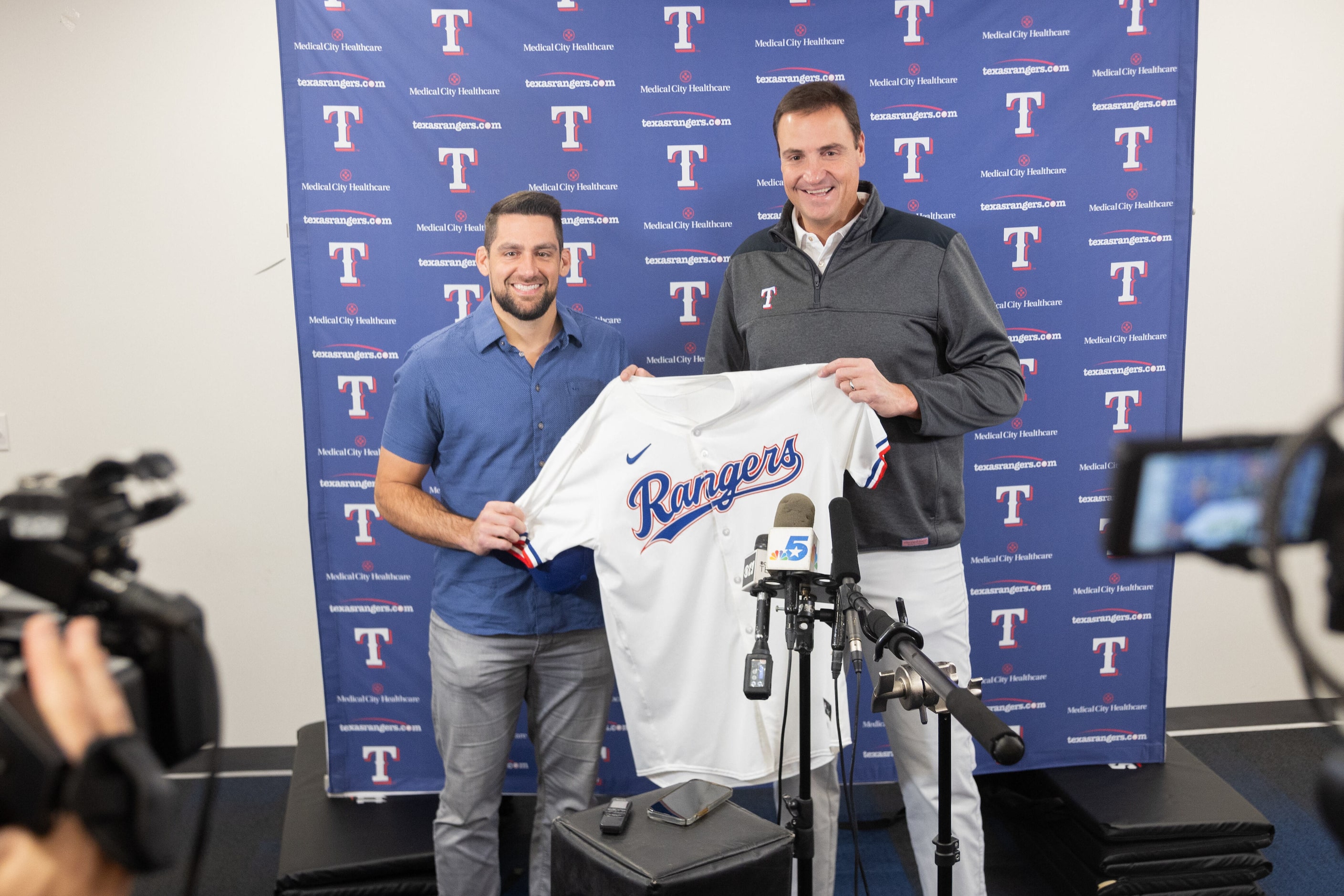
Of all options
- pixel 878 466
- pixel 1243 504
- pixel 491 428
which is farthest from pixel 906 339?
pixel 1243 504

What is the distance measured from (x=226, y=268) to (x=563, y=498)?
1.91 m

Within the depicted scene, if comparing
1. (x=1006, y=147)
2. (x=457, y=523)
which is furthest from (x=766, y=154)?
(x=457, y=523)

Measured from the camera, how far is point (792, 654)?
7.13ft

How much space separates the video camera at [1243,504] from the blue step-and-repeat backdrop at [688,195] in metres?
2.40

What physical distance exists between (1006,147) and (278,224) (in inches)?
99.1

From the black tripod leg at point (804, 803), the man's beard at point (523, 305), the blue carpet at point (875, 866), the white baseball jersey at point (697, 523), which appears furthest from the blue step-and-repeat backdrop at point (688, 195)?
the black tripod leg at point (804, 803)

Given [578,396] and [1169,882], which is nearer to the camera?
[578,396]

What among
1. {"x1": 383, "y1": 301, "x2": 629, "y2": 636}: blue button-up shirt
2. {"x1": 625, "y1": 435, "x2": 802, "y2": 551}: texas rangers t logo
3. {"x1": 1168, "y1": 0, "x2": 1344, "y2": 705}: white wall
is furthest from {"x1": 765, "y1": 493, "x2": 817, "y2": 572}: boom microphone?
{"x1": 1168, "y1": 0, "x2": 1344, "y2": 705}: white wall

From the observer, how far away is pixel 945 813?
1.48m

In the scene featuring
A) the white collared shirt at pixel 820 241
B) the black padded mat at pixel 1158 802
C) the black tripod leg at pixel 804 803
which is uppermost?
the white collared shirt at pixel 820 241

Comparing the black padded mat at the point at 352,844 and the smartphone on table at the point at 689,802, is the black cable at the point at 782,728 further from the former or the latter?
the black padded mat at the point at 352,844

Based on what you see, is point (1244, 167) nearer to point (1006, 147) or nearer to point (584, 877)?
point (1006, 147)

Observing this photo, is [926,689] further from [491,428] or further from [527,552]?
[491,428]

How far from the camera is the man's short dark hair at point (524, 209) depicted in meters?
2.36
